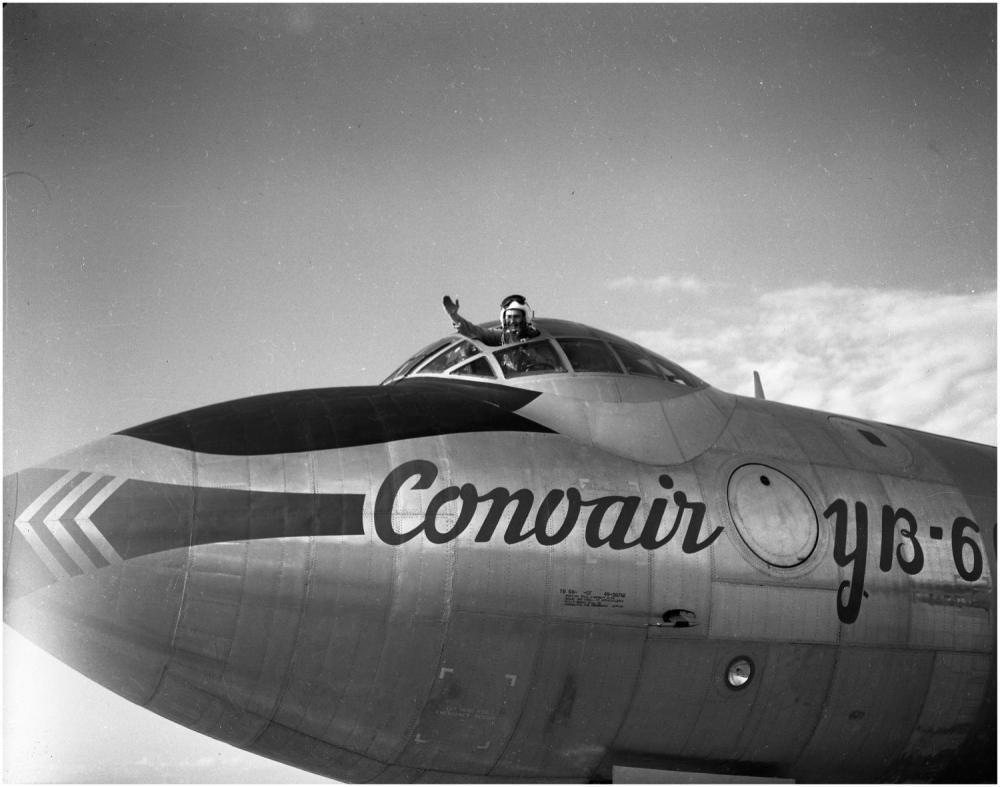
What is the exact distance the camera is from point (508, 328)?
34.7 feet

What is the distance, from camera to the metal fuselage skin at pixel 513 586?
25.5 ft

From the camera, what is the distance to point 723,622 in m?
9.21

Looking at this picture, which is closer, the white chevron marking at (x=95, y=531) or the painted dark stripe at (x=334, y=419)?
the white chevron marking at (x=95, y=531)

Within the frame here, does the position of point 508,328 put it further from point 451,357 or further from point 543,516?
point 543,516

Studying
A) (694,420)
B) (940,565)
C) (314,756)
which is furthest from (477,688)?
(940,565)

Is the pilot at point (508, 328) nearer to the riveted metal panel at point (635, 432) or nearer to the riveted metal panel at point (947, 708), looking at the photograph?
A: the riveted metal panel at point (635, 432)

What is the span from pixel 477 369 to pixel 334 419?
1.99 m

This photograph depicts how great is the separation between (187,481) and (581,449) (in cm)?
321

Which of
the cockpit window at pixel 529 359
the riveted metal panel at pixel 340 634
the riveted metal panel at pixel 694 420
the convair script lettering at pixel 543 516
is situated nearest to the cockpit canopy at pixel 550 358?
the cockpit window at pixel 529 359

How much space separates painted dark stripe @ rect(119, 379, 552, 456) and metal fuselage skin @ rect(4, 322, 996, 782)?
0.03 m

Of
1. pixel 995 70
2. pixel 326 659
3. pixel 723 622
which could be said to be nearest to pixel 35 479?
pixel 326 659

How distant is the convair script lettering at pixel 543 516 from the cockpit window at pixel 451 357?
6.83ft

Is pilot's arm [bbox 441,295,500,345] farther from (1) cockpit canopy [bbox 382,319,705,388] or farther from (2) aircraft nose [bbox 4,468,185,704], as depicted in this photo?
(2) aircraft nose [bbox 4,468,185,704]

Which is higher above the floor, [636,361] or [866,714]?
[636,361]
